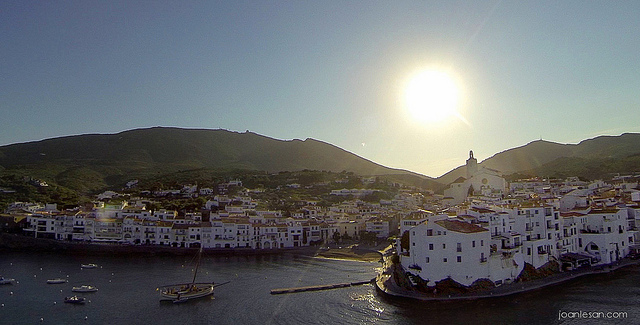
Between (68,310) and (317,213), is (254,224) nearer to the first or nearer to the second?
(317,213)

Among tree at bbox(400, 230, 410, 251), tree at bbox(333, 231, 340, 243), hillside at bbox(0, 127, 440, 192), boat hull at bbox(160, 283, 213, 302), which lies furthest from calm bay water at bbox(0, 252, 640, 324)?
hillside at bbox(0, 127, 440, 192)

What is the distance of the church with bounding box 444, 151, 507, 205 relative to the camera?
197ft

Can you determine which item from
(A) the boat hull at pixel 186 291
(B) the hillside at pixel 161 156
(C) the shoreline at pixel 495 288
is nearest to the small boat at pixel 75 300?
(A) the boat hull at pixel 186 291

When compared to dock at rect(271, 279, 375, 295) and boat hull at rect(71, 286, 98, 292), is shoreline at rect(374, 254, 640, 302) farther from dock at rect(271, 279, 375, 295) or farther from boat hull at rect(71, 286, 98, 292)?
boat hull at rect(71, 286, 98, 292)

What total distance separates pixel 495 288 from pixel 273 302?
13288 mm

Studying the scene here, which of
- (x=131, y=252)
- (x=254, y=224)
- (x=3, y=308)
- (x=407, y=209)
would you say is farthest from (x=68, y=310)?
(x=407, y=209)

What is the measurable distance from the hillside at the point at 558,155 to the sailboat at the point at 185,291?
265 ft

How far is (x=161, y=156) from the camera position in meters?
138

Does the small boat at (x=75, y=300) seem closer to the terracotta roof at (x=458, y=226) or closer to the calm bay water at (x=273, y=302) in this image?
the calm bay water at (x=273, y=302)

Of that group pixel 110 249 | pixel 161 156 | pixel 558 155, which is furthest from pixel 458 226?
pixel 558 155

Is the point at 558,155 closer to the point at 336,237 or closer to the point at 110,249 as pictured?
the point at 336,237

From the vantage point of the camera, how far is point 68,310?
2550cm

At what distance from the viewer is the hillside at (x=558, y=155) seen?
10056cm

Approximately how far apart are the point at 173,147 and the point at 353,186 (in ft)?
263
